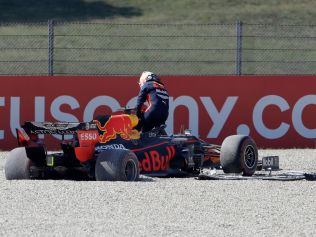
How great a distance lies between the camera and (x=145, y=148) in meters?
14.7

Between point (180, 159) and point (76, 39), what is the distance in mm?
13630

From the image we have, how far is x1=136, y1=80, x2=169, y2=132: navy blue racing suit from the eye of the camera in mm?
15359

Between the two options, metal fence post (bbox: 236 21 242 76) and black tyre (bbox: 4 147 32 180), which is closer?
black tyre (bbox: 4 147 32 180)

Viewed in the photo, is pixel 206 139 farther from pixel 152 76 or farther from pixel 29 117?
pixel 152 76

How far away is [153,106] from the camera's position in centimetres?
1544

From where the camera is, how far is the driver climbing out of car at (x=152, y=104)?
15359mm

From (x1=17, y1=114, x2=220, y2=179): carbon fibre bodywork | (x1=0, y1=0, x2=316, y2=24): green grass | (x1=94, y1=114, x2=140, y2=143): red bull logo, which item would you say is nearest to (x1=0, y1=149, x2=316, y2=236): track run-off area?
(x1=17, y1=114, x2=220, y2=179): carbon fibre bodywork

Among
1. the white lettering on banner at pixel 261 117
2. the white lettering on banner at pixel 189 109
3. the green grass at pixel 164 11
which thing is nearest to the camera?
the white lettering on banner at pixel 189 109

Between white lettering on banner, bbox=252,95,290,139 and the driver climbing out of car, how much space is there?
455 centimetres

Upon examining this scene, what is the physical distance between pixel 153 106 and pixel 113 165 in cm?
201

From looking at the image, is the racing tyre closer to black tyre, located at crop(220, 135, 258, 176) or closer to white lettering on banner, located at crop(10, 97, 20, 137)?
black tyre, located at crop(220, 135, 258, 176)

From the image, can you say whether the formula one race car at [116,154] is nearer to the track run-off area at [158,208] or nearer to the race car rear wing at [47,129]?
the race car rear wing at [47,129]

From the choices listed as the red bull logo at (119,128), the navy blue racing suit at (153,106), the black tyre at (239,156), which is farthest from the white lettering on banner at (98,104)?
the black tyre at (239,156)

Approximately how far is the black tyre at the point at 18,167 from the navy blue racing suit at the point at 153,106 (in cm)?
177
